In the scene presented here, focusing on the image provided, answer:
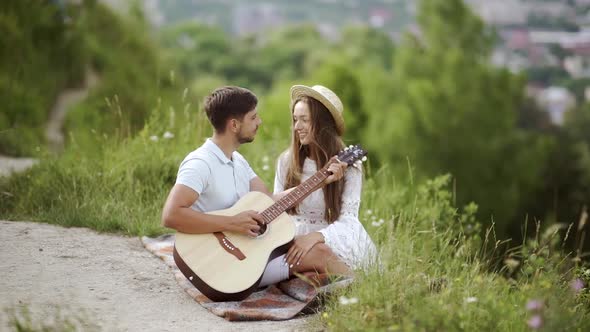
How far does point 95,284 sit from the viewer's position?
14.8ft

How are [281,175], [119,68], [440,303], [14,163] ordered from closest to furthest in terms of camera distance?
1. [440,303]
2. [281,175]
3. [14,163]
4. [119,68]

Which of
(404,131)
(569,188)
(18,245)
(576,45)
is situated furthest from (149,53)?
(576,45)

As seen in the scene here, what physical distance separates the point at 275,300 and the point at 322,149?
96 centimetres

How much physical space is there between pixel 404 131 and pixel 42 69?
59.7ft

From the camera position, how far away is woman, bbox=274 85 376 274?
183 inches

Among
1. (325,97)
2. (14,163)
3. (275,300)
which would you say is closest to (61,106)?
(14,163)

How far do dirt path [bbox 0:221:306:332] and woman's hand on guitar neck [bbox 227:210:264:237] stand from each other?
1.56ft

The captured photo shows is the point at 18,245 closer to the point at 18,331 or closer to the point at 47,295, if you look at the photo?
the point at 47,295

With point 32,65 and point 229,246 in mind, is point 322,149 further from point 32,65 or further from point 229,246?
point 32,65

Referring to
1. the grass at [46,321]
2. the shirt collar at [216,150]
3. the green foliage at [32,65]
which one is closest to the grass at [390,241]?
the shirt collar at [216,150]

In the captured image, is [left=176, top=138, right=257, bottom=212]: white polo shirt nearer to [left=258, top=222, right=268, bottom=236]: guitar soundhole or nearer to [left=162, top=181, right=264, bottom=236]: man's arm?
[left=162, top=181, right=264, bottom=236]: man's arm

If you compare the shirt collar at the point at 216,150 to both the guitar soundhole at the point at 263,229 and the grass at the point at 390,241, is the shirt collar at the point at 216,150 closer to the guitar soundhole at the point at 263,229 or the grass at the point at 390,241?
the guitar soundhole at the point at 263,229

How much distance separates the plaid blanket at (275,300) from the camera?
418 centimetres

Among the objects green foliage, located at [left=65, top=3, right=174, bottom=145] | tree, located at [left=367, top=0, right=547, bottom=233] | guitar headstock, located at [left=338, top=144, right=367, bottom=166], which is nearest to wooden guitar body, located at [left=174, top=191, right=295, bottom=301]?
guitar headstock, located at [left=338, top=144, right=367, bottom=166]
